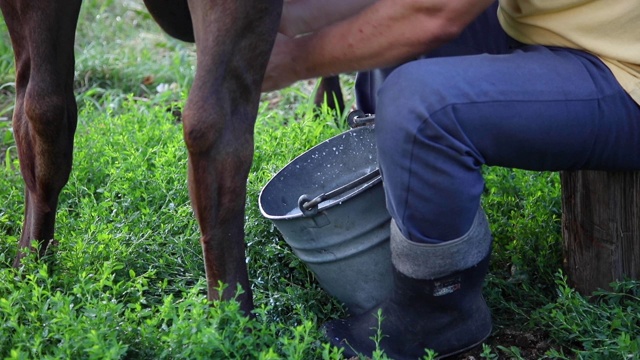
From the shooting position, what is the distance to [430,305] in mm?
2492

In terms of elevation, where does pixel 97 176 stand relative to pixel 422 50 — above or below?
below

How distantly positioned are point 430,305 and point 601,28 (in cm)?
83

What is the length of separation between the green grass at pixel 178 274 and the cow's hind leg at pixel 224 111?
18 centimetres

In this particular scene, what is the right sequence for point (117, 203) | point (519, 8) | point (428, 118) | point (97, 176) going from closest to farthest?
point (428, 118) < point (519, 8) < point (117, 203) < point (97, 176)

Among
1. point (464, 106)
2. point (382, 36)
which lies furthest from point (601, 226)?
point (382, 36)

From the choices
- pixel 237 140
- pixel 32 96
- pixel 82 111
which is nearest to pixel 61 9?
pixel 32 96

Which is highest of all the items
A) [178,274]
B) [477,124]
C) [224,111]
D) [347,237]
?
[224,111]

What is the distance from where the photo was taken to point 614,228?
2703mm

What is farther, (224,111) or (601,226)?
(601,226)

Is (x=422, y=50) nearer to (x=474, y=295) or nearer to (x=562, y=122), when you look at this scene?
(x=562, y=122)

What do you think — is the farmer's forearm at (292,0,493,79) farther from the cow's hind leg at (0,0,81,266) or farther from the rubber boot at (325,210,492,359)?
the cow's hind leg at (0,0,81,266)

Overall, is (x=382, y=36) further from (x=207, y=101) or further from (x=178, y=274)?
(x=178, y=274)

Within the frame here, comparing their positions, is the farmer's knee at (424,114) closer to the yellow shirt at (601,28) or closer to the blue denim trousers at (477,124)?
the blue denim trousers at (477,124)

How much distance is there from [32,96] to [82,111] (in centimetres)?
156
